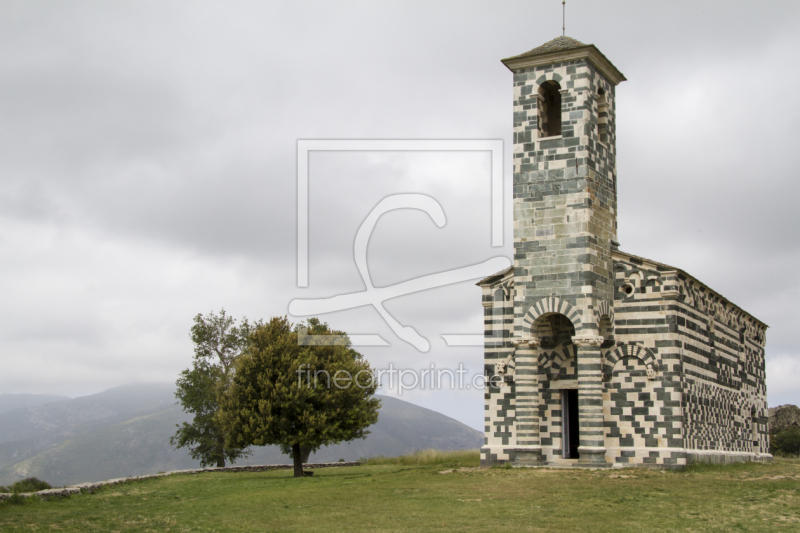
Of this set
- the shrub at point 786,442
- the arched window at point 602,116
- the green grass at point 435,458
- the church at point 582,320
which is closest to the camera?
the church at point 582,320

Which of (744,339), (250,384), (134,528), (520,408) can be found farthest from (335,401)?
(744,339)

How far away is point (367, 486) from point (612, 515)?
30.1ft

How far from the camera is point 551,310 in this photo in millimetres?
27688

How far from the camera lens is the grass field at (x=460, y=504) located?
15.3 meters

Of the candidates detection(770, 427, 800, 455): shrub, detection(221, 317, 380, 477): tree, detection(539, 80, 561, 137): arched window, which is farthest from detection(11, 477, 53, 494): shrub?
detection(770, 427, 800, 455): shrub

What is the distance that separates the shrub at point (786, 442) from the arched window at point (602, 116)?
26.8 meters

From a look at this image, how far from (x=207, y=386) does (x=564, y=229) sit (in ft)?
76.9

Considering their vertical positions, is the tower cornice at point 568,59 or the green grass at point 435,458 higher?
the tower cornice at point 568,59

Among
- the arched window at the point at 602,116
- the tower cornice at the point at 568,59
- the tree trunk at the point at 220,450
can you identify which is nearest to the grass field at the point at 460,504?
the arched window at the point at 602,116

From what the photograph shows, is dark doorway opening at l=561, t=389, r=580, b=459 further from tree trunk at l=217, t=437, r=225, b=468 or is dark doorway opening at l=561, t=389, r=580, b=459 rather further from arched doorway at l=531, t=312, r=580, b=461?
tree trunk at l=217, t=437, r=225, b=468

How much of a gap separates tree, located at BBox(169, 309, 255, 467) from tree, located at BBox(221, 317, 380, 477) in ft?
36.8

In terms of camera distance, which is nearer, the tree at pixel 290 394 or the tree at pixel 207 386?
the tree at pixel 290 394

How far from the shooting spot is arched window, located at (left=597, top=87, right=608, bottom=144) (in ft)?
98.8

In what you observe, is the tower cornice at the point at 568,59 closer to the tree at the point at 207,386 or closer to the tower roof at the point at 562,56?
the tower roof at the point at 562,56
